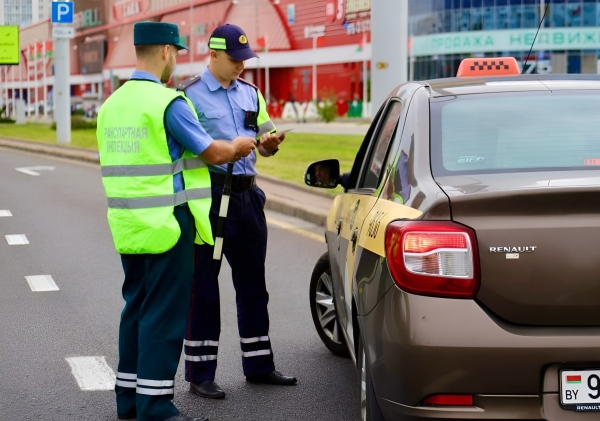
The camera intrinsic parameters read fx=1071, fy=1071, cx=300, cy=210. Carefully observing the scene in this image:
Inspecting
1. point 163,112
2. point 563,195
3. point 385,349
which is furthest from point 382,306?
point 163,112

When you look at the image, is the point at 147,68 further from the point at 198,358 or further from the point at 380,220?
the point at 198,358

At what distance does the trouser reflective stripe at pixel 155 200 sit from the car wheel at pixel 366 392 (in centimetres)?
108

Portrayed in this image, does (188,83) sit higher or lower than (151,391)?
higher

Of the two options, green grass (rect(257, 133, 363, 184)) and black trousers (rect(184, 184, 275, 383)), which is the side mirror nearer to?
black trousers (rect(184, 184, 275, 383))

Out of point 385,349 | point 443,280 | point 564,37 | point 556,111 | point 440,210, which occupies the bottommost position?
point 385,349

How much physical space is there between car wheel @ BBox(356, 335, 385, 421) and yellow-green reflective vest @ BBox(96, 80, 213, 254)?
39.8 inches

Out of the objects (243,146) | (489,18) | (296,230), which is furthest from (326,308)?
(489,18)

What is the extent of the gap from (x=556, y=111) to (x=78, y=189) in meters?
15.0

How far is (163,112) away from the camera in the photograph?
4.73 metres

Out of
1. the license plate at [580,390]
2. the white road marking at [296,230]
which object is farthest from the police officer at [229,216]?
the white road marking at [296,230]

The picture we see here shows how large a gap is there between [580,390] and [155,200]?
2.07m

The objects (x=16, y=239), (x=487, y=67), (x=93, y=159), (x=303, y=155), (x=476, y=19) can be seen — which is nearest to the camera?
(x=487, y=67)

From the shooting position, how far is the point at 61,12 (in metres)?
36.3

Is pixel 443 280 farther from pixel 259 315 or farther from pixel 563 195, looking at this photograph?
pixel 259 315
